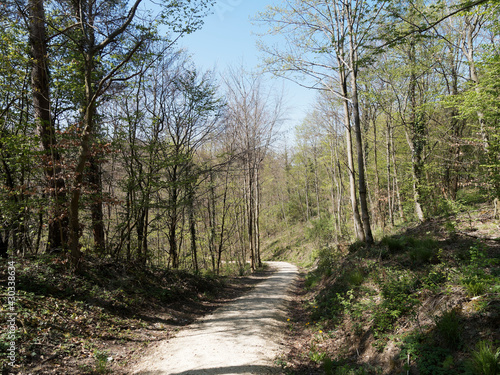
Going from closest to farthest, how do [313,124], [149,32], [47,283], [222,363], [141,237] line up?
1. [222,363]
2. [47,283]
3. [149,32]
4. [141,237]
5. [313,124]

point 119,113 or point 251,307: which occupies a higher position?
point 119,113

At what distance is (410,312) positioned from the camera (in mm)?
4188

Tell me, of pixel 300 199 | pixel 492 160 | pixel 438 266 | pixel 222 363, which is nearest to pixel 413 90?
pixel 492 160

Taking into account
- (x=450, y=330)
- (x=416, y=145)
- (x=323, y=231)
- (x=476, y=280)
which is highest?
(x=416, y=145)

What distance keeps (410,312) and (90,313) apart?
6094mm

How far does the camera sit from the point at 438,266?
4.98 m

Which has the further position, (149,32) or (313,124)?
(313,124)

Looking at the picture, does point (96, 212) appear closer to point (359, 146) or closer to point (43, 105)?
point (43, 105)

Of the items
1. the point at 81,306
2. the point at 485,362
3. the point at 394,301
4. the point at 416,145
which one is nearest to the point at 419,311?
the point at 394,301

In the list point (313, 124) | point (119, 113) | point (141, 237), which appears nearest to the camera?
point (141, 237)

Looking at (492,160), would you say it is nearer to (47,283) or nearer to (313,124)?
(47,283)

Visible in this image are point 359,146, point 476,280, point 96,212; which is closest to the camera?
point 476,280

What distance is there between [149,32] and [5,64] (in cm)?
357

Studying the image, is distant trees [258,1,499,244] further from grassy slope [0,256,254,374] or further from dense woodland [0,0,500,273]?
grassy slope [0,256,254,374]
